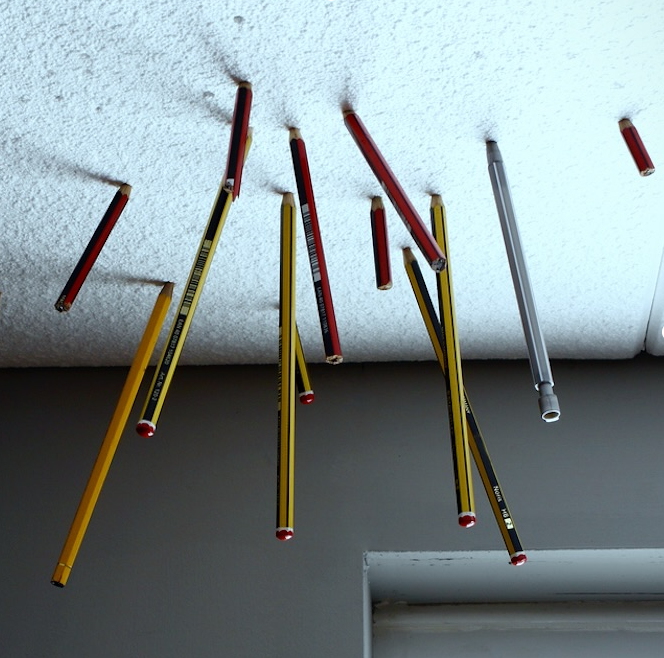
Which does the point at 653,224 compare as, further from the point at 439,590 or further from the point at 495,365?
the point at 439,590

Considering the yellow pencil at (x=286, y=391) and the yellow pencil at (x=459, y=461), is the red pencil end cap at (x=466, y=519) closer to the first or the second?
the yellow pencil at (x=459, y=461)

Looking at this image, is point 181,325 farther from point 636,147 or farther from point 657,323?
point 657,323

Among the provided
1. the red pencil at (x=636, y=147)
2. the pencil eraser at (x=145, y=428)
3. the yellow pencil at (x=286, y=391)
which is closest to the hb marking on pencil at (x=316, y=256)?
the yellow pencil at (x=286, y=391)

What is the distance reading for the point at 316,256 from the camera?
1.06m

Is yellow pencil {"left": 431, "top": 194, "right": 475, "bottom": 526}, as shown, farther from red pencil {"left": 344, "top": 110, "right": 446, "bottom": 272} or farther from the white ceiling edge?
the white ceiling edge

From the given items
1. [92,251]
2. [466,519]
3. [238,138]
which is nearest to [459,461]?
[466,519]

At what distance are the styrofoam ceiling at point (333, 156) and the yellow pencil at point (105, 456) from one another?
6.8 inches

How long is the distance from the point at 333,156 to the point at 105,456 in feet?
1.59

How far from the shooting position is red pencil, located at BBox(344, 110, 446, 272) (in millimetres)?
951

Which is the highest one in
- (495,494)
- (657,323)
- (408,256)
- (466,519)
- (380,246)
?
(657,323)

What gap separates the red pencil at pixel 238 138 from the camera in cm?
99

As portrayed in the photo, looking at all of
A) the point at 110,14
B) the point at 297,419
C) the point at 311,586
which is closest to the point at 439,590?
the point at 311,586

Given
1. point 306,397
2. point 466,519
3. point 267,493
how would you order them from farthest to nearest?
point 267,493 → point 306,397 → point 466,519

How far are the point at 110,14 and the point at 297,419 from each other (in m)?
0.78
